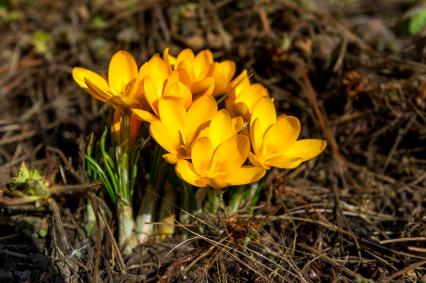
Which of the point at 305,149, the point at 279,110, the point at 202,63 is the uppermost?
the point at 202,63

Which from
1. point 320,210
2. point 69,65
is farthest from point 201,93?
point 69,65

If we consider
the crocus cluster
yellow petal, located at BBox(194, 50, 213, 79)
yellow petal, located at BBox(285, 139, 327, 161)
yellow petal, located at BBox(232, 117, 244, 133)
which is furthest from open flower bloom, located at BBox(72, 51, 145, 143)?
yellow petal, located at BBox(285, 139, 327, 161)

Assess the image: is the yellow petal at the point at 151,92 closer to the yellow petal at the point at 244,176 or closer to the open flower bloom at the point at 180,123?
the open flower bloom at the point at 180,123

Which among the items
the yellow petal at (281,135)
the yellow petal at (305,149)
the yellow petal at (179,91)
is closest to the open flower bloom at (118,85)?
the yellow petal at (179,91)

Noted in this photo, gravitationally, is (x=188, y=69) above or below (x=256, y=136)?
Answer: above

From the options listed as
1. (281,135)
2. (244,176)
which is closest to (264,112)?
(281,135)

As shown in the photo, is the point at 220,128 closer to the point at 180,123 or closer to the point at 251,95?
the point at 180,123
